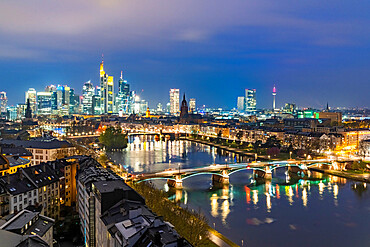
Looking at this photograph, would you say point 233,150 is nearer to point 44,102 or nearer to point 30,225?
point 30,225

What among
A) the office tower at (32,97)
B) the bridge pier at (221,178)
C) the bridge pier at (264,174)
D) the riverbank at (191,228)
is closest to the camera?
the riverbank at (191,228)

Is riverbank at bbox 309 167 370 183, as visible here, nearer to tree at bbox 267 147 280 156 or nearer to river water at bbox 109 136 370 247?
river water at bbox 109 136 370 247

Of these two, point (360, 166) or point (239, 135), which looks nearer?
point (360, 166)

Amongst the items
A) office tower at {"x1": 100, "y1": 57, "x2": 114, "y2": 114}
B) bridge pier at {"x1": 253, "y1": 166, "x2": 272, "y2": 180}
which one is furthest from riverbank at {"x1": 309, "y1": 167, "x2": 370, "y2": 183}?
office tower at {"x1": 100, "y1": 57, "x2": 114, "y2": 114}

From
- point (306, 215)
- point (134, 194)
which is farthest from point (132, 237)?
point (306, 215)

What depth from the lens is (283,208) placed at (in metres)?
16.0

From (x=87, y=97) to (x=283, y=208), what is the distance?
404 ft

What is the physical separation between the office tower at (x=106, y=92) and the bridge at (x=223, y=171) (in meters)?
107

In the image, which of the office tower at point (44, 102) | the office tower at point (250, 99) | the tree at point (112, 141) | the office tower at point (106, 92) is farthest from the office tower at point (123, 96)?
the tree at point (112, 141)

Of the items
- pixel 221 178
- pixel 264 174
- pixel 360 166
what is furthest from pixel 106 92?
pixel 221 178

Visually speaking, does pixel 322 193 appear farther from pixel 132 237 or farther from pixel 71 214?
pixel 132 237

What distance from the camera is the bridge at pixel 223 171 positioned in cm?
1880

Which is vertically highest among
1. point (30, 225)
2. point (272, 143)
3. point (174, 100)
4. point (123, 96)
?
point (123, 96)

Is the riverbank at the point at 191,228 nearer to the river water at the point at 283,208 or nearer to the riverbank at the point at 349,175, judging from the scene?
the river water at the point at 283,208
